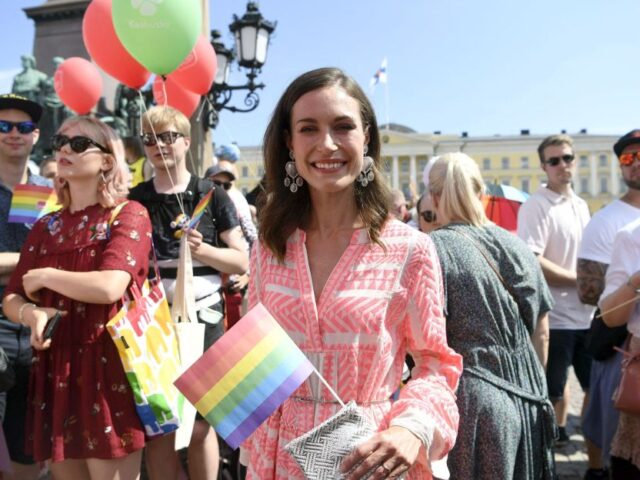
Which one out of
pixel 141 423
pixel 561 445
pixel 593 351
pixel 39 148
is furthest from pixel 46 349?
pixel 39 148

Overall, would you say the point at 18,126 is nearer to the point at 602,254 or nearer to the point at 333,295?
the point at 333,295

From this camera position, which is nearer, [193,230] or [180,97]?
[193,230]

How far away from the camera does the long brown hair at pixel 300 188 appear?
5.47ft

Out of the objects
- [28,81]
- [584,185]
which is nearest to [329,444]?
[28,81]

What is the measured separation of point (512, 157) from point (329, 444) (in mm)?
94579

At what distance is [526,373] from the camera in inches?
103

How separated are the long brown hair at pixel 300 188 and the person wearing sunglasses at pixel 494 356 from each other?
3.07 ft

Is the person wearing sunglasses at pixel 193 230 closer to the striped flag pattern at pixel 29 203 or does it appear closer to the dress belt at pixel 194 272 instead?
the dress belt at pixel 194 272

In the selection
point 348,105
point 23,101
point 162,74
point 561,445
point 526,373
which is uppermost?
point 162,74

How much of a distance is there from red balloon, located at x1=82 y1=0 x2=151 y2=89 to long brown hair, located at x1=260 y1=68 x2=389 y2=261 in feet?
9.35

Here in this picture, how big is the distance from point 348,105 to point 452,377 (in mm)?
736

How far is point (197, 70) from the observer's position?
4.89 m

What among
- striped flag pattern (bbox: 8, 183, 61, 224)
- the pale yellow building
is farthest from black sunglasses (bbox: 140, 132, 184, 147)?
the pale yellow building

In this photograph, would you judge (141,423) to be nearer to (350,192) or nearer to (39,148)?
(350,192)
